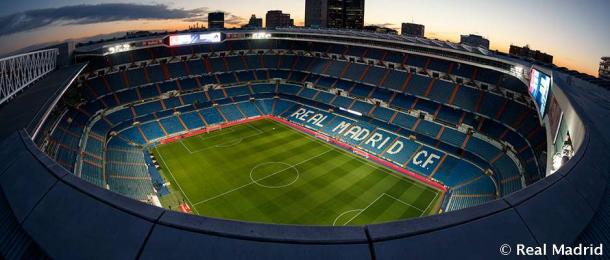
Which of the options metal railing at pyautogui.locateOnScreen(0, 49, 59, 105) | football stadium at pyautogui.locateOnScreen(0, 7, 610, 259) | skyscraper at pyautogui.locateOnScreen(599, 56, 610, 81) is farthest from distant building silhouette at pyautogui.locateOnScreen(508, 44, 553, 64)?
metal railing at pyautogui.locateOnScreen(0, 49, 59, 105)

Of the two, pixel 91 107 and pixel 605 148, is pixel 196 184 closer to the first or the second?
pixel 91 107

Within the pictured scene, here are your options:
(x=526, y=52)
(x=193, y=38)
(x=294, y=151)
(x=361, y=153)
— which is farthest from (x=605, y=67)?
(x=193, y=38)

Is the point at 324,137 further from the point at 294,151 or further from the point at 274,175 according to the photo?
the point at 274,175

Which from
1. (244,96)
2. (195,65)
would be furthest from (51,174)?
(195,65)

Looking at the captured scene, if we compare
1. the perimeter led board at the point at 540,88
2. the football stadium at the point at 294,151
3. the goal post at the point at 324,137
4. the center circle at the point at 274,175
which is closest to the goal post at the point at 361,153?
the football stadium at the point at 294,151

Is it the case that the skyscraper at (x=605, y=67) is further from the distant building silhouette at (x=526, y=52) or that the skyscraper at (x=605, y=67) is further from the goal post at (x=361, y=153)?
the goal post at (x=361, y=153)

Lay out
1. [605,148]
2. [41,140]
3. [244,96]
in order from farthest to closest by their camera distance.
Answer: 1. [244,96]
2. [41,140]
3. [605,148]
